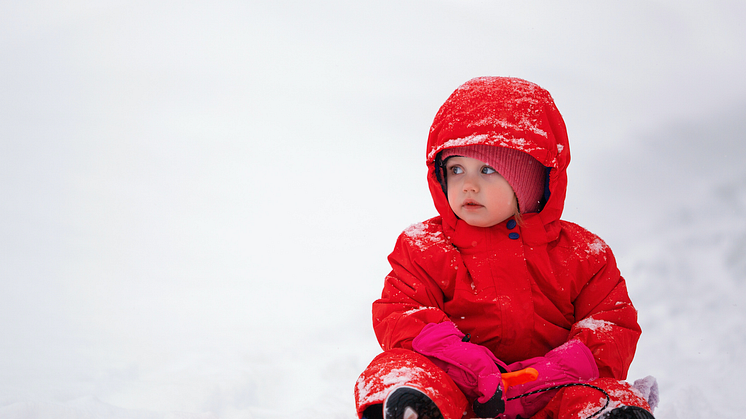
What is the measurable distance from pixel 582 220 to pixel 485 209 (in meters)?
1.73

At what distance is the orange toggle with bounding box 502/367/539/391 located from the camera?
4.42 ft

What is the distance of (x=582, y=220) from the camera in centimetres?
310

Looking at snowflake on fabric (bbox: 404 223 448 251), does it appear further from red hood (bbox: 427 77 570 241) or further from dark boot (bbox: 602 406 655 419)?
dark boot (bbox: 602 406 655 419)

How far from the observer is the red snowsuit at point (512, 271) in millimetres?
1542

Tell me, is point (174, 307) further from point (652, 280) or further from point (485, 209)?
point (652, 280)

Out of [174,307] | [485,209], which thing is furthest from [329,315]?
[485,209]

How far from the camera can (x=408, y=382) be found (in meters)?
1.24

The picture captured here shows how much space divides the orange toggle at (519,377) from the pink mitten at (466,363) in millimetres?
27

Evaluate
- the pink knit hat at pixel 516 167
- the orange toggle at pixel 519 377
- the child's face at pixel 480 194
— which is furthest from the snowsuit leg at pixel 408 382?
the pink knit hat at pixel 516 167

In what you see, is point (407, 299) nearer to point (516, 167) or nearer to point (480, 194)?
point (480, 194)

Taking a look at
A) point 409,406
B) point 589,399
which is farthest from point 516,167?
point 409,406

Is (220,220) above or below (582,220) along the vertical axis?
above

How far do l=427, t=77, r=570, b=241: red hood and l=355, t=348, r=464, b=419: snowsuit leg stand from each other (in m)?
0.48

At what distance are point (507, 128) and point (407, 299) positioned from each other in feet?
1.83
